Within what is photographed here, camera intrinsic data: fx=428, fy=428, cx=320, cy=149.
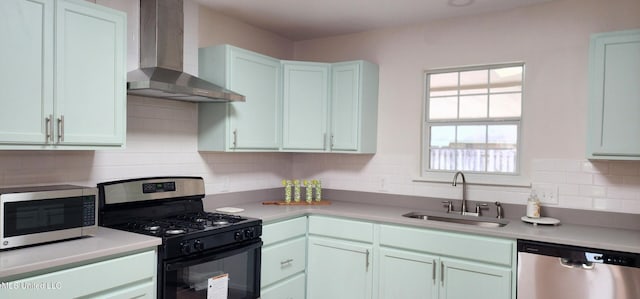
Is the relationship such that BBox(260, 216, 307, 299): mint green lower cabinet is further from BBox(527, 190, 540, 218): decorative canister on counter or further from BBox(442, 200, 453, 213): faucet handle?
BBox(527, 190, 540, 218): decorative canister on counter

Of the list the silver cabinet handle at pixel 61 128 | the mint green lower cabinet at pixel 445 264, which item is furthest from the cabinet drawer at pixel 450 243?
the silver cabinet handle at pixel 61 128

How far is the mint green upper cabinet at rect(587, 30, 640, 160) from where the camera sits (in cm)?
250

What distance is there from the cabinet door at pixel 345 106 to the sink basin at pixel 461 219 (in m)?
0.76

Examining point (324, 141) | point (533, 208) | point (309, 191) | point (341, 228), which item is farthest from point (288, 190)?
point (533, 208)

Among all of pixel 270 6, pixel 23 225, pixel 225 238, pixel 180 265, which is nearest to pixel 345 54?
pixel 270 6

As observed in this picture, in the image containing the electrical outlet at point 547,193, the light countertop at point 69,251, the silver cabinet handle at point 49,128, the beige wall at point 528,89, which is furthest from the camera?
the electrical outlet at point 547,193

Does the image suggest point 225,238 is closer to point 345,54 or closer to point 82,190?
point 82,190

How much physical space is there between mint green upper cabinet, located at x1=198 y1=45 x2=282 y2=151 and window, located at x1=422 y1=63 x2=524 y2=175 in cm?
132

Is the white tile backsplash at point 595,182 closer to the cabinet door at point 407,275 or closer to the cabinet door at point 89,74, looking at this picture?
the cabinet door at point 407,275

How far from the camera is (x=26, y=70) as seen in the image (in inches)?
77.4

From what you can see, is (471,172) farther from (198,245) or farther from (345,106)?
(198,245)

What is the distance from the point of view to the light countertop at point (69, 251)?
172 cm

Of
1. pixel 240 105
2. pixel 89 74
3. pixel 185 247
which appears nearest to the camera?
pixel 89 74

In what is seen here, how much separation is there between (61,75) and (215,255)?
49.5 inches
